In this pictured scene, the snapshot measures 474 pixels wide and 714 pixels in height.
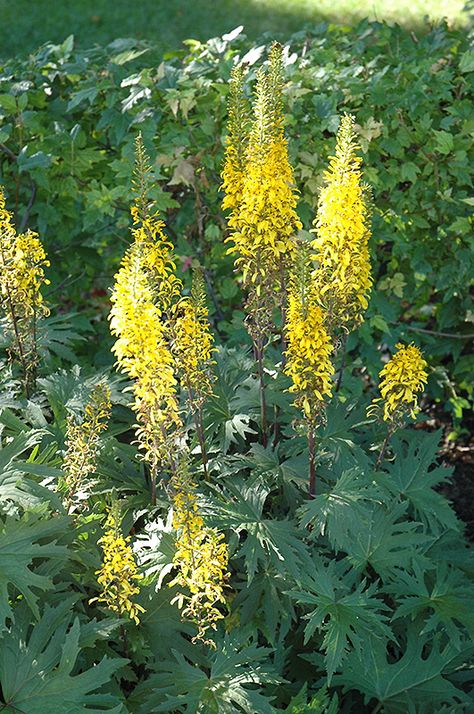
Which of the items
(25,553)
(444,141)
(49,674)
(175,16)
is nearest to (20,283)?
(25,553)

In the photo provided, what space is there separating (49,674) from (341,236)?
167cm

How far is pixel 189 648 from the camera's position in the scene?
119 inches

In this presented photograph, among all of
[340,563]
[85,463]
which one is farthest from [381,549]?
[85,463]

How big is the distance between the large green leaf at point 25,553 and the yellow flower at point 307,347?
901mm

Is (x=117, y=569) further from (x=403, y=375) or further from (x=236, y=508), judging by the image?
(x=403, y=375)

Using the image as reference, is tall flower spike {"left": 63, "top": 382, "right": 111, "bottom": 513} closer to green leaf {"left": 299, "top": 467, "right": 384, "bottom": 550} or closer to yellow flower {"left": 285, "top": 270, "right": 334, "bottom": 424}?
yellow flower {"left": 285, "top": 270, "right": 334, "bottom": 424}

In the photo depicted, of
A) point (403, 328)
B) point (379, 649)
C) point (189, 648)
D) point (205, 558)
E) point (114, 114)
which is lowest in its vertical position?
point (403, 328)

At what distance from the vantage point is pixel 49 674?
8.75 feet

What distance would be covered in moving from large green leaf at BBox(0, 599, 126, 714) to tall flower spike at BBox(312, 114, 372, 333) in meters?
1.40

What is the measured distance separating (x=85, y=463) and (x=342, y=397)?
1.86 meters

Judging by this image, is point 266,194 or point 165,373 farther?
point 266,194

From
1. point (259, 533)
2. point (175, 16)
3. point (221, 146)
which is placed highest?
point (221, 146)

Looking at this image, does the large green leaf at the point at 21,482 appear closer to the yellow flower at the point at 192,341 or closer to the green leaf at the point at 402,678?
the yellow flower at the point at 192,341

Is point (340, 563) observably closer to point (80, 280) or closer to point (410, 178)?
point (410, 178)
